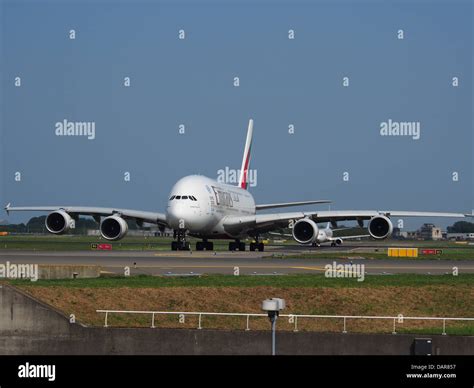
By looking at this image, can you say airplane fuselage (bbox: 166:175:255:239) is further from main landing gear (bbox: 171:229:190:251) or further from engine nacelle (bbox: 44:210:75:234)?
engine nacelle (bbox: 44:210:75:234)

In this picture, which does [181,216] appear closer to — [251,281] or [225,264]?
[225,264]

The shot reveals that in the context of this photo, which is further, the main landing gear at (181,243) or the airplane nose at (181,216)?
the main landing gear at (181,243)

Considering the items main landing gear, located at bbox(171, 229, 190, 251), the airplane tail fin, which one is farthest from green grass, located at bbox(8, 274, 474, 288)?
the airplane tail fin

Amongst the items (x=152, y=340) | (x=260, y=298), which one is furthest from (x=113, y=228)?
(x=152, y=340)

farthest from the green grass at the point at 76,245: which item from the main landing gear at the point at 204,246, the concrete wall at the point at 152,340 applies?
the concrete wall at the point at 152,340

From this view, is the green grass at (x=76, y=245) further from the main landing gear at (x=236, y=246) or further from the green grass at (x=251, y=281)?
the green grass at (x=251, y=281)
